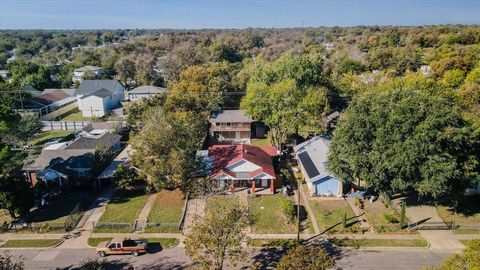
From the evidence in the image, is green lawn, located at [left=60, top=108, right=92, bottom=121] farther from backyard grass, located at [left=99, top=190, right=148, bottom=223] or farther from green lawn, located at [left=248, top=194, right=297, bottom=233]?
green lawn, located at [left=248, top=194, right=297, bottom=233]

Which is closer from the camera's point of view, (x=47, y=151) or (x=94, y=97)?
(x=47, y=151)

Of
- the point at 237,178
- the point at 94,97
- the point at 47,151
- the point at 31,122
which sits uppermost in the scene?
the point at 94,97

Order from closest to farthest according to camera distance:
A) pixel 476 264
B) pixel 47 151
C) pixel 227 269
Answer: pixel 476 264
pixel 227 269
pixel 47 151

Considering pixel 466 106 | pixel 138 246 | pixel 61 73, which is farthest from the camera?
pixel 61 73

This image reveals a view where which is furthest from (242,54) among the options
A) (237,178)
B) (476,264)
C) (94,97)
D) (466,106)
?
(476,264)

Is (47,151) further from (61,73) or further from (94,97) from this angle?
(61,73)

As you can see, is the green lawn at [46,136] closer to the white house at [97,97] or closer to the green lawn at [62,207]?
the white house at [97,97]

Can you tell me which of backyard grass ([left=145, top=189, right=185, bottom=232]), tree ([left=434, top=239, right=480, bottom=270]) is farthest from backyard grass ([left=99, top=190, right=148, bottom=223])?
tree ([left=434, top=239, right=480, bottom=270])

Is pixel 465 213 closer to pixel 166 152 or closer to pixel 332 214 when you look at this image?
pixel 332 214
